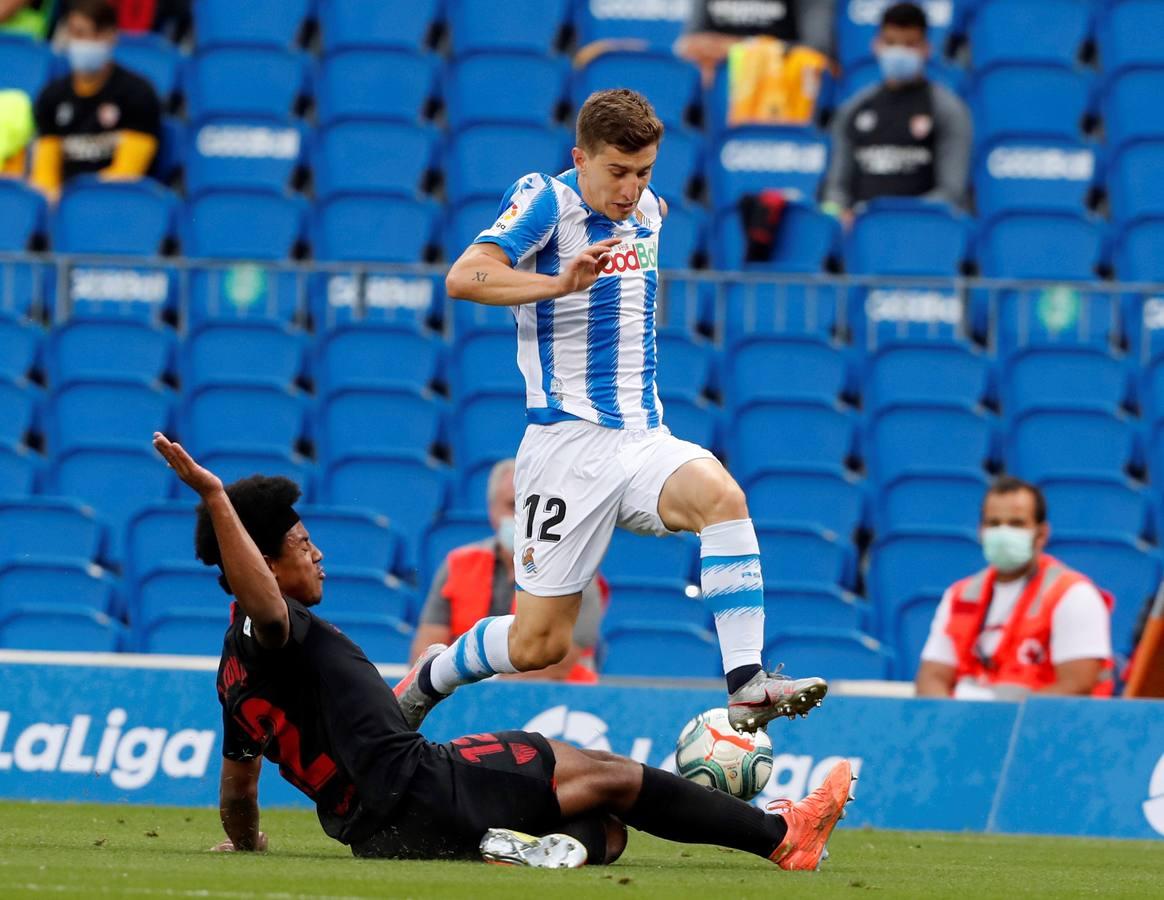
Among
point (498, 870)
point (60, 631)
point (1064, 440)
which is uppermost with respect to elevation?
point (1064, 440)

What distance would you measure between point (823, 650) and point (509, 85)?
5299mm

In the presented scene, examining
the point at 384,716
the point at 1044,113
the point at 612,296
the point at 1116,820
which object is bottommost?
the point at 1116,820

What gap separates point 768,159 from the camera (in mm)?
14523

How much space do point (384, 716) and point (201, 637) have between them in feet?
16.2

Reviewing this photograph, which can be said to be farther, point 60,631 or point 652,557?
point 652,557

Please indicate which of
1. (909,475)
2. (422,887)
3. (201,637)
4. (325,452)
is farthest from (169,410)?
(422,887)

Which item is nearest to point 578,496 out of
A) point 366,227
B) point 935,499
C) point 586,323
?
point 586,323

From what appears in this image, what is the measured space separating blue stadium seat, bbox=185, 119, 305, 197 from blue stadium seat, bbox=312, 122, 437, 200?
296 millimetres

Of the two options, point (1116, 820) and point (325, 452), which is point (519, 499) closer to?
point (1116, 820)

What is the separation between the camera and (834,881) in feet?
22.0

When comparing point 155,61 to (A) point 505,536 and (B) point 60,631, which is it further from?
(A) point 505,536

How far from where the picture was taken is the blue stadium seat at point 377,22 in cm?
1534

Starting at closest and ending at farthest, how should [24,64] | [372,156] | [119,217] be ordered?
1. [119,217]
2. [372,156]
3. [24,64]

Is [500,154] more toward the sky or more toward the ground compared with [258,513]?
more toward the sky
